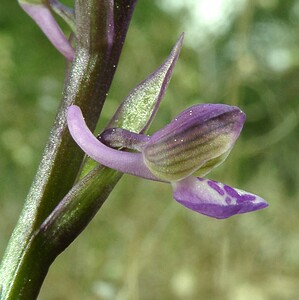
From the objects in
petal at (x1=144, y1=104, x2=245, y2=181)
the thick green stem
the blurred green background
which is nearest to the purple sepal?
the thick green stem

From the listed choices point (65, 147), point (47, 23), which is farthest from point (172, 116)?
point (65, 147)

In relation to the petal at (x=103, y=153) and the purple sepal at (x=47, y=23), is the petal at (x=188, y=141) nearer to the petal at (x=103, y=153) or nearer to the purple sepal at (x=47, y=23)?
the petal at (x=103, y=153)

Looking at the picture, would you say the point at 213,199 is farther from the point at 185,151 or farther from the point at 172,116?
the point at 172,116

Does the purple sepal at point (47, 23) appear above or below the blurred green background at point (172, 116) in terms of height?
above

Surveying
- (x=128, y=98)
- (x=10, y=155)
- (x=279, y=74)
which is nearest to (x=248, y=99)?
(x=279, y=74)

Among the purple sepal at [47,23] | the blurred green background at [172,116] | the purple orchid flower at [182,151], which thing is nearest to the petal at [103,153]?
the purple orchid flower at [182,151]

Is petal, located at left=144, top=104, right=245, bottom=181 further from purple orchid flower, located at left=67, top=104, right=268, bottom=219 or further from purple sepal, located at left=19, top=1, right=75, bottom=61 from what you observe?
purple sepal, located at left=19, top=1, right=75, bottom=61
